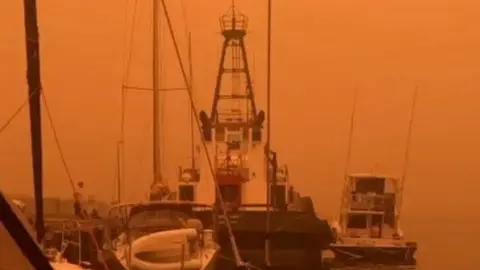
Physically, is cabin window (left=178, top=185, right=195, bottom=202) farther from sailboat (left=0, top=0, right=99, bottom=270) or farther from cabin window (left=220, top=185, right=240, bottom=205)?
sailboat (left=0, top=0, right=99, bottom=270)

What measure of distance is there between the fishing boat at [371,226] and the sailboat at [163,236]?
3.90ft

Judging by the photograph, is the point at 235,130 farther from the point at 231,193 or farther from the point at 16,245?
the point at 16,245

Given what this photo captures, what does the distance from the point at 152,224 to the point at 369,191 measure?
195cm

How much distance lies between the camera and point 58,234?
343cm

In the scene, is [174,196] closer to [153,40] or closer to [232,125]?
[232,125]

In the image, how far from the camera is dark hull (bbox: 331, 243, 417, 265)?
4.85 metres

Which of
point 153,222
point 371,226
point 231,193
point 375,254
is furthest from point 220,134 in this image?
point 153,222

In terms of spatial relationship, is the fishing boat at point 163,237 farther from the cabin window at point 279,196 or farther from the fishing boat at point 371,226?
the fishing boat at point 371,226

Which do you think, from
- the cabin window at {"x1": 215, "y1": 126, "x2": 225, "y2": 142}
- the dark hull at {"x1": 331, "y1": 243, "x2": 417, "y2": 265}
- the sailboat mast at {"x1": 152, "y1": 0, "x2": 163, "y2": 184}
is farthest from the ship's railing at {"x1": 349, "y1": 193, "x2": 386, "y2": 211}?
the sailboat mast at {"x1": 152, "y1": 0, "x2": 163, "y2": 184}

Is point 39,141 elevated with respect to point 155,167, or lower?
elevated

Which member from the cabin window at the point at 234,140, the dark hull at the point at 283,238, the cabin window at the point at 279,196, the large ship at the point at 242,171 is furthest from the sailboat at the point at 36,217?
the cabin window at the point at 234,140

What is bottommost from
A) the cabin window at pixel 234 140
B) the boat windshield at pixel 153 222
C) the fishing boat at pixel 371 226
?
the fishing boat at pixel 371 226

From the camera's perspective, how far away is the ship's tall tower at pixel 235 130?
18.0 ft

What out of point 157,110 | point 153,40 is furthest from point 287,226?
point 153,40
